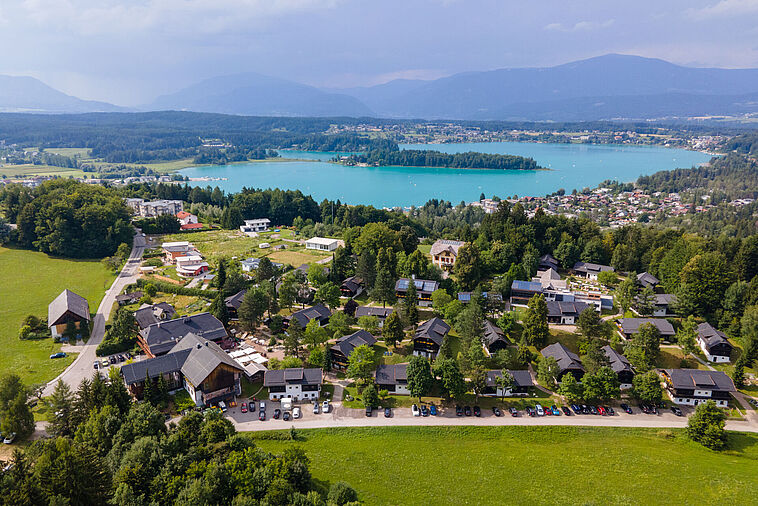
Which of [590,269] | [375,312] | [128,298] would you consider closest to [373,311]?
[375,312]

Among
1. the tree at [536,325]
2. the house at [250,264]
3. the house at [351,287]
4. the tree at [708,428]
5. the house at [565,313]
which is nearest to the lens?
the tree at [708,428]

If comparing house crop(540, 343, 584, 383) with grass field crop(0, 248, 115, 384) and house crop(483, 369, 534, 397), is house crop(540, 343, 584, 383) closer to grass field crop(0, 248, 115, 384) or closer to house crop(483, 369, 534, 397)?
house crop(483, 369, 534, 397)

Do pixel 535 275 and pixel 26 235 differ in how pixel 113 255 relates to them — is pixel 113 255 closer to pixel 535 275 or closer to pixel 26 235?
pixel 26 235

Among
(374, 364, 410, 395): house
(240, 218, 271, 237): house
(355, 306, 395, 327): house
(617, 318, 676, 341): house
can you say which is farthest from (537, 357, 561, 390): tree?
(240, 218, 271, 237): house

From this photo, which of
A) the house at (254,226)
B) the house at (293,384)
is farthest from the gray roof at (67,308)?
the house at (254,226)

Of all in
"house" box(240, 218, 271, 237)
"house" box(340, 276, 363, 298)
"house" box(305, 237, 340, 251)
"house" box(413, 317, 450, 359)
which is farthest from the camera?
"house" box(240, 218, 271, 237)

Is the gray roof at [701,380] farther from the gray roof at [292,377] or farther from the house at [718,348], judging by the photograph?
the gray roof at [292,377]
